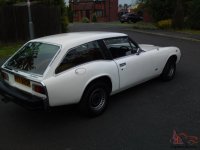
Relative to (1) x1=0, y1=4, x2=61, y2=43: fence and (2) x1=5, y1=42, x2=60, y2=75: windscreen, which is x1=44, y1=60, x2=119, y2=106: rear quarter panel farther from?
(1) x1=0, y1=4, x2=61, y2=43: fence

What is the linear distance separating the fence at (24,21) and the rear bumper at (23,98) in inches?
414

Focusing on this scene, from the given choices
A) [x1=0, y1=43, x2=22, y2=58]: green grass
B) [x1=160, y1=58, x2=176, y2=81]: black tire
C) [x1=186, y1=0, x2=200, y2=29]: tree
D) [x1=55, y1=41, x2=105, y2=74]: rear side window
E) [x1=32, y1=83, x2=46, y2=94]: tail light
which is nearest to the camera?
[x1=32, y1=83, x2=46, y2=94]: tail light

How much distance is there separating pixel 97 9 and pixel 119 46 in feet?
167

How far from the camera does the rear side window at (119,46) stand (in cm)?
550

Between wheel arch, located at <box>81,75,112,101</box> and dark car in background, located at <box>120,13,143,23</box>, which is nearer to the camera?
wheel arch, located at <box>81,75,112,101</box>

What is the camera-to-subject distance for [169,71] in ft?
22.6

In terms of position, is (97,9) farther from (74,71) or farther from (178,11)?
(74,71)

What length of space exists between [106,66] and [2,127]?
204 cm

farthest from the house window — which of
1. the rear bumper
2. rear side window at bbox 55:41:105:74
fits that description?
the rear bumper

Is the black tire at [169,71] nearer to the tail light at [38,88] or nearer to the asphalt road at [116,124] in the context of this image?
the asphalt road at [116,124]

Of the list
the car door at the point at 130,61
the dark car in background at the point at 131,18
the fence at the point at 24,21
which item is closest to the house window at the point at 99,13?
the dark car in background at the point at 131,18

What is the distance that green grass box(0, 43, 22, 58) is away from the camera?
1193 centimetres

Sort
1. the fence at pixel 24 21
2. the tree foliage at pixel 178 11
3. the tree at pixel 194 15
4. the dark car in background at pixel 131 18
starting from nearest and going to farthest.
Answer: the fence at pixel 24 21 → the tree at pixel 194 15 → the tree foliage at pixel 178 11 → the dark car in background at pixel 131 18

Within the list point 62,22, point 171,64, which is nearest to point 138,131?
point 171,64
